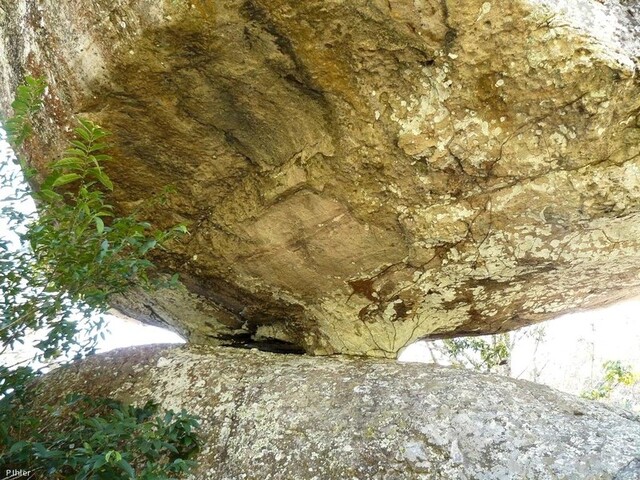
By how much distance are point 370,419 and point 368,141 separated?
1.41 metres

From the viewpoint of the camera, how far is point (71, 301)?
275cm

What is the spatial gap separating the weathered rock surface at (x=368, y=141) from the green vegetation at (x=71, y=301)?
0.38 metres

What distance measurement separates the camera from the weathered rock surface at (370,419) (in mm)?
2547

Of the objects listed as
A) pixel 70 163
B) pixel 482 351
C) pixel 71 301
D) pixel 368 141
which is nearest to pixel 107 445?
pixel 71 301

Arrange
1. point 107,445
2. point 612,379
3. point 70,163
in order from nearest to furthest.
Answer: point 107,445 < point 70,163 < point 612,379

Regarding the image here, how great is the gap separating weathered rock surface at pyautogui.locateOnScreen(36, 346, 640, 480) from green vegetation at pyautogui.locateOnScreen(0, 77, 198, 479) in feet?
0.95

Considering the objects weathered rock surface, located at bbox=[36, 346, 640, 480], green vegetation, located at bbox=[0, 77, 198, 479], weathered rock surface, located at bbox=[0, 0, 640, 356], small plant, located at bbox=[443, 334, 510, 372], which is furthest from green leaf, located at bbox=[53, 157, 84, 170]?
small plant, located at bbox=[443, 334, 510, 372]

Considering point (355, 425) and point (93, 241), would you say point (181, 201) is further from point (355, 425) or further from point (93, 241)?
point (355, 425)

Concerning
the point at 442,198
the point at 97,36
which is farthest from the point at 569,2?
the point at 97,36

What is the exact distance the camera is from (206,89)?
2.73 m

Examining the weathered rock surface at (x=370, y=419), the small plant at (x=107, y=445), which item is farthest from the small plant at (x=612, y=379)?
the small plant at (x=107, y=445)

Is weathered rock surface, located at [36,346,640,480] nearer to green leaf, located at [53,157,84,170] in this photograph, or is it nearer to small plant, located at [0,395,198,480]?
small plant, located at [0,395,198,480]

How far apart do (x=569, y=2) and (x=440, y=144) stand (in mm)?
798

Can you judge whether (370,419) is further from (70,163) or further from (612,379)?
(612,379)
